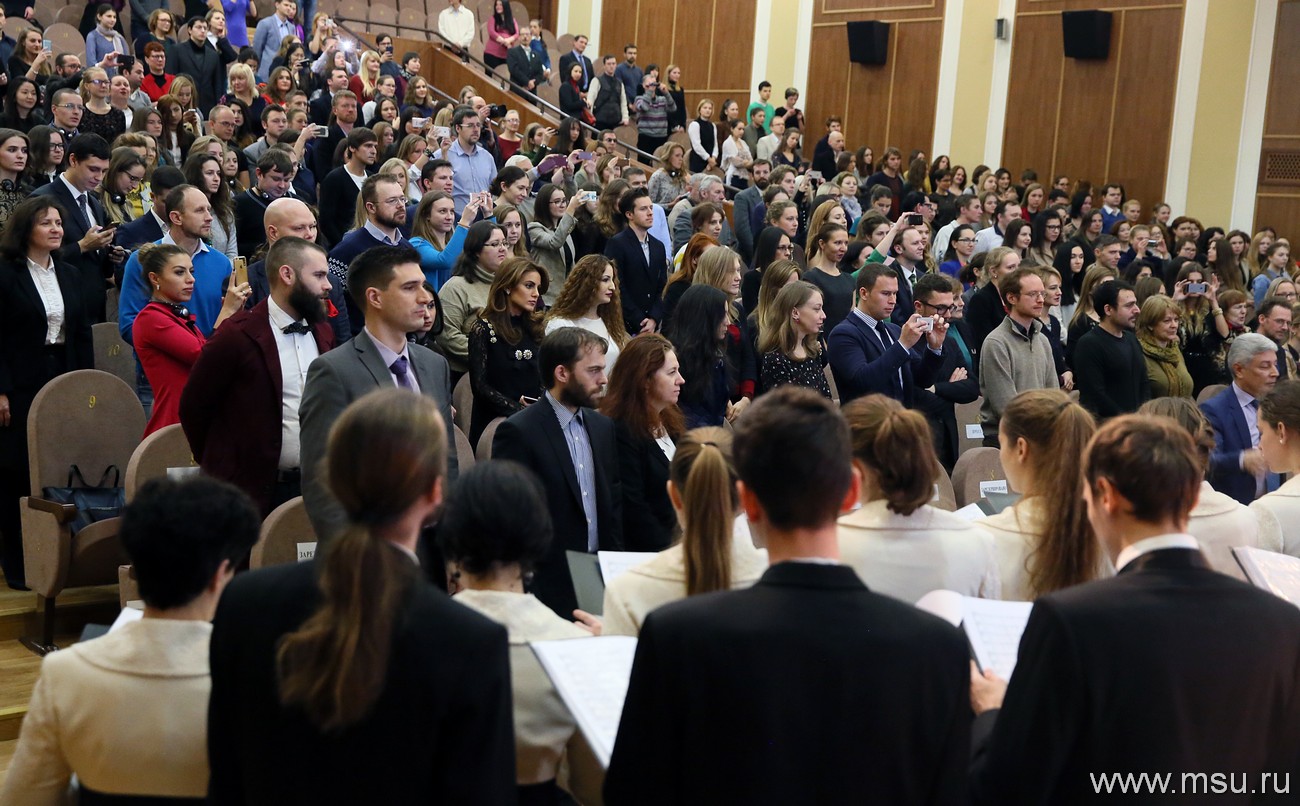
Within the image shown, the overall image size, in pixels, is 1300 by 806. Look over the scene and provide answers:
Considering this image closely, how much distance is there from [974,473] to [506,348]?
176 centimetres

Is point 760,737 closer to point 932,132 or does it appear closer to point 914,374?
point 914,374

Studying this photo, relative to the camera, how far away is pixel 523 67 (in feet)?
45.0

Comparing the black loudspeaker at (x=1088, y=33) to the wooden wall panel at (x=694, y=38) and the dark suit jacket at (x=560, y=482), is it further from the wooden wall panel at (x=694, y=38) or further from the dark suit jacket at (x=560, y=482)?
the dark suit jacket at (x=560, y=482)

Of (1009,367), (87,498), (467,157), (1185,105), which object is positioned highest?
(1185,105)

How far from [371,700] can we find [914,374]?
3728 mm

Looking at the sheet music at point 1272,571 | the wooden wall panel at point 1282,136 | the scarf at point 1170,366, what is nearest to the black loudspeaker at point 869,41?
the wooden wall panel at point 1282,136

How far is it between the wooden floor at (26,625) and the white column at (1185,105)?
36.0 ft

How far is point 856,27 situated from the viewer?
1468 cm

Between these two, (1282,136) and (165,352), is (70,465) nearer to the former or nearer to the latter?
(165,352)

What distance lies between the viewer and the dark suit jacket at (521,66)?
13.7 metres

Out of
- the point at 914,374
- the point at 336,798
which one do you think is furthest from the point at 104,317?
the point at 336,798

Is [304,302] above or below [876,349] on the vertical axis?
above

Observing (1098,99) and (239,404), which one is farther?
(1098,99)

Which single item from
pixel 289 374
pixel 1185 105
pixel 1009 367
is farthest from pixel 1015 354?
pixel 1185 105
